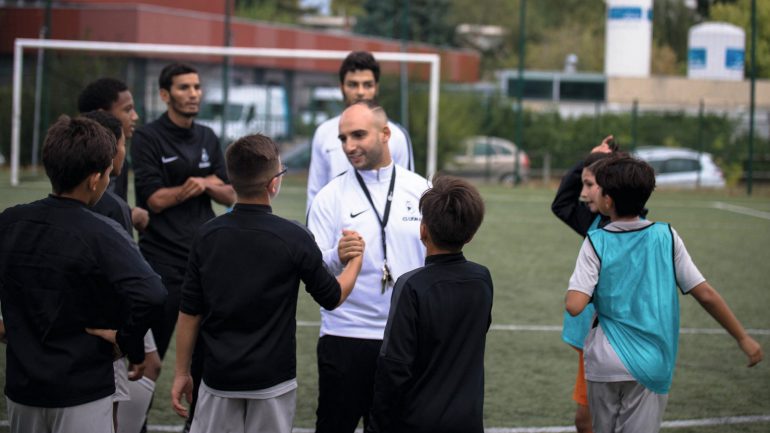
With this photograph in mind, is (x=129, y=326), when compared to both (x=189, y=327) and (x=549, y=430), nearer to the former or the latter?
(x=189, y=327)

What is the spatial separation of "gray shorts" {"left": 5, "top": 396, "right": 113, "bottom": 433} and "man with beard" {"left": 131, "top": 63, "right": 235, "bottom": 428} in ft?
6.57

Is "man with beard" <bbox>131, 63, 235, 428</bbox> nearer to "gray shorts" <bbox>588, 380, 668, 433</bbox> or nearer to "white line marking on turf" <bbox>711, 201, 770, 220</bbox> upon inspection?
"gray shorts" <bbox>588, 380, 668, 433</bbox>

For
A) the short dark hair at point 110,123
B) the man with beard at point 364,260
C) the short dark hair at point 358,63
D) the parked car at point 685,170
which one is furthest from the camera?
the parked car at point 685,170

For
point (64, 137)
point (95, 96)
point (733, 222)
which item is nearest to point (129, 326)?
point (64, 137)

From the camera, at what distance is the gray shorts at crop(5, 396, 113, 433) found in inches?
141

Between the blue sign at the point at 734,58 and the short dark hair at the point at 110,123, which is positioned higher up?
the blue sign at the point at 734,58

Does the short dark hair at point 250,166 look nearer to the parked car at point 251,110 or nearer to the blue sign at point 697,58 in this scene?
the parked car at point 251,110

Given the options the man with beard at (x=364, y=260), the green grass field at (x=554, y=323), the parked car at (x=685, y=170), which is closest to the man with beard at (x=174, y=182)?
the green grass field at (x=554, y=323)

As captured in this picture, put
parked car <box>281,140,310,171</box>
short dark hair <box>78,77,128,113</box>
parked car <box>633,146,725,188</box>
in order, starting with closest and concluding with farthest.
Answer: short dark hair <box>78,77,128,113</box>, parked car <box>281,140,310,171</box>, parked car <box>633,146,725,188</box>

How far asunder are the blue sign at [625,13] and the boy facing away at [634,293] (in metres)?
36.7

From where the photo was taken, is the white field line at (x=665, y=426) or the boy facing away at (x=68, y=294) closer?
the boy facing away at (x=68, y=294)

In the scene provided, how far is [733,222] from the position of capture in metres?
18.2

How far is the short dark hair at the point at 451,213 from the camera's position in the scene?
369 centimetres

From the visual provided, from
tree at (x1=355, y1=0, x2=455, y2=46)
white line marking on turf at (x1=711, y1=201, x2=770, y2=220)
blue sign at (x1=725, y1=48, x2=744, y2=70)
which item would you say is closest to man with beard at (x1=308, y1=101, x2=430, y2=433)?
white line marking on turf at (x1=711, y1=201, x2=770, y2=220)
